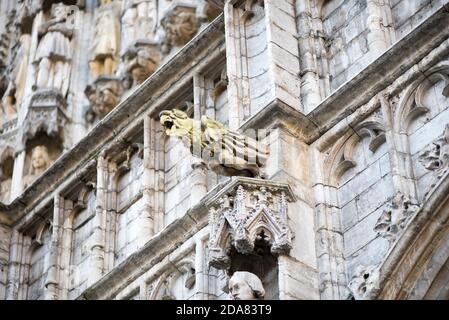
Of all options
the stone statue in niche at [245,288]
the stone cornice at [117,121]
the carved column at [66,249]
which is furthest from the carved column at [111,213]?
the stone statue in niche at [245,288]

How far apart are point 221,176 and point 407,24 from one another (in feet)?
9.42

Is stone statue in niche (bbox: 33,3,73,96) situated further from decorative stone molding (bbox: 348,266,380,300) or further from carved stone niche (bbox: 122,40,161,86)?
decorative stone molding (bbox: 348,266,380,300)

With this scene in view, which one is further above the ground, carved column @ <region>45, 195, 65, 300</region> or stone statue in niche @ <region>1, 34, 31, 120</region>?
stone statue in niche @ <region>1, 34, 31, 120</region>

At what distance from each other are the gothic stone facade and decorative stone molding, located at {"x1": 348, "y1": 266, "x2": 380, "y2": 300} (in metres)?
0.03

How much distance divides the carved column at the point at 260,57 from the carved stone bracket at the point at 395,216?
7.45 ft

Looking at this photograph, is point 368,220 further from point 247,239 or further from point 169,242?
point 169,242

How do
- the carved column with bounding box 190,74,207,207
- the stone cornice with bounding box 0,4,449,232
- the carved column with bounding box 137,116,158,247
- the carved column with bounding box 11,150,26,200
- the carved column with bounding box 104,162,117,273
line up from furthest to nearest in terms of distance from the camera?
the carved column with bounding box 11,150,26,200 → the carved column with bounding box 104,162,117,273 → the carved column with bounding box 137,116,158,247 → the carved column with bounding box 190,74,207,207 → the stone cornice with bounding box 0,4,449,232

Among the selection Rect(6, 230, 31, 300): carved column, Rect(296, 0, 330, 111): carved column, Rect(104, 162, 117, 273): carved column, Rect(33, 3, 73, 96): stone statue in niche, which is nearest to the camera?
Rect(296, 0, 330, 111): carved column

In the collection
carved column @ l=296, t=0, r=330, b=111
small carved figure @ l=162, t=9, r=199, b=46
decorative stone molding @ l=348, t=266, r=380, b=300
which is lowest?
decorative stone molding @ l=348, t=266, r=380, b=300

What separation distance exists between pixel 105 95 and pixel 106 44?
1.20m

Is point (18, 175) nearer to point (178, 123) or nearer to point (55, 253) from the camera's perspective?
point (55, 253)

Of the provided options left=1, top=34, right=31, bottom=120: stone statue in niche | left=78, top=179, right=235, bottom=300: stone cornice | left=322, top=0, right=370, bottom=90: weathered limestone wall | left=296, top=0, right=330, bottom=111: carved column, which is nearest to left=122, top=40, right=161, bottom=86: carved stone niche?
left=1, top=34, right=31, bottom=120: stone statue in niche

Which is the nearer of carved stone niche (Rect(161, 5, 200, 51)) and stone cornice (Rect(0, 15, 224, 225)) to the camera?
stone cornice (Rect(0, 15, 224, 225))

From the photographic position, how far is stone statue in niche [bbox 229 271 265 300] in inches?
594
